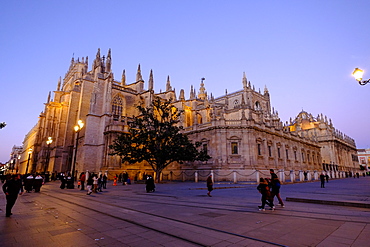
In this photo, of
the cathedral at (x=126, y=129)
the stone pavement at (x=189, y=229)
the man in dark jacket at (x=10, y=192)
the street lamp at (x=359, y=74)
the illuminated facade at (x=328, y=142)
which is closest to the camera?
the stone pavement at (x=189, y=229)

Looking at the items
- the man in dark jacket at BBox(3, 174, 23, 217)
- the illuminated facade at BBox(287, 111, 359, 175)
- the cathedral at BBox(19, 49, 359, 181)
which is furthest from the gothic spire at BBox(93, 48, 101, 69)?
the illuminated facade at BBox(287, 111, 359, 175)

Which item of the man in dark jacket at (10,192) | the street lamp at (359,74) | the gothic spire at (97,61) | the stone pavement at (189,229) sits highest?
the gothic spire at (97,61)

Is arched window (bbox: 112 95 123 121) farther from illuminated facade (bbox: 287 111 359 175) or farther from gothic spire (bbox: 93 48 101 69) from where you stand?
illuminated facade (bbox: 287 111 359 175)

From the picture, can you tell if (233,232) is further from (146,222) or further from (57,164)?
(57,164)

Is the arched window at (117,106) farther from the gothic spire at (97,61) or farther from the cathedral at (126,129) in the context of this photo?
the gothic spire at (97,61)

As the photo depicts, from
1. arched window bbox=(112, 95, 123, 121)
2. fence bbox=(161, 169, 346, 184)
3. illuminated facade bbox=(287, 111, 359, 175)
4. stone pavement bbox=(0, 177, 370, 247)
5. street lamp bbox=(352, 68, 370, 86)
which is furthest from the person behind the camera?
illuminated facade bbox=(287, 111, 359, 175)

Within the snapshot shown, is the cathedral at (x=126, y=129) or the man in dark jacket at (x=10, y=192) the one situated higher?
the cathedral at (x=126, y=129)

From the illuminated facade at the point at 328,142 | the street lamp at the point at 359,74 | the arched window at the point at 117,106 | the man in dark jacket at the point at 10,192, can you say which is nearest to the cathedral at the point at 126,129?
the arched window at the point at 117,106

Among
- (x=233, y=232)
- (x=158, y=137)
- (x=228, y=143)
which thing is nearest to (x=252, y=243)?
(x=233, y=232)

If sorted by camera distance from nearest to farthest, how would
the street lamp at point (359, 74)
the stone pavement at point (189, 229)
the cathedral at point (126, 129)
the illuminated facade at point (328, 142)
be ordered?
the stone pavement at point (189, 229), the street lamp at point (359, 74), the cathedral at point (126, 129), the illuminated facade at point (328, 142)

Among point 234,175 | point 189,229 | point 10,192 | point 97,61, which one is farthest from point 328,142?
point 10,192

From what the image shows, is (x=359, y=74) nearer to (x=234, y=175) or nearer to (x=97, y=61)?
(x=234, y=175)

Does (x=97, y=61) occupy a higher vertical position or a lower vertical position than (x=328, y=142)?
higher

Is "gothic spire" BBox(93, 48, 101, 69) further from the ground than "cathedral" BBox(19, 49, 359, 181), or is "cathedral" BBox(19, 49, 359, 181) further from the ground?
"gothic spire" BBox(93, 48, 101, 69)
